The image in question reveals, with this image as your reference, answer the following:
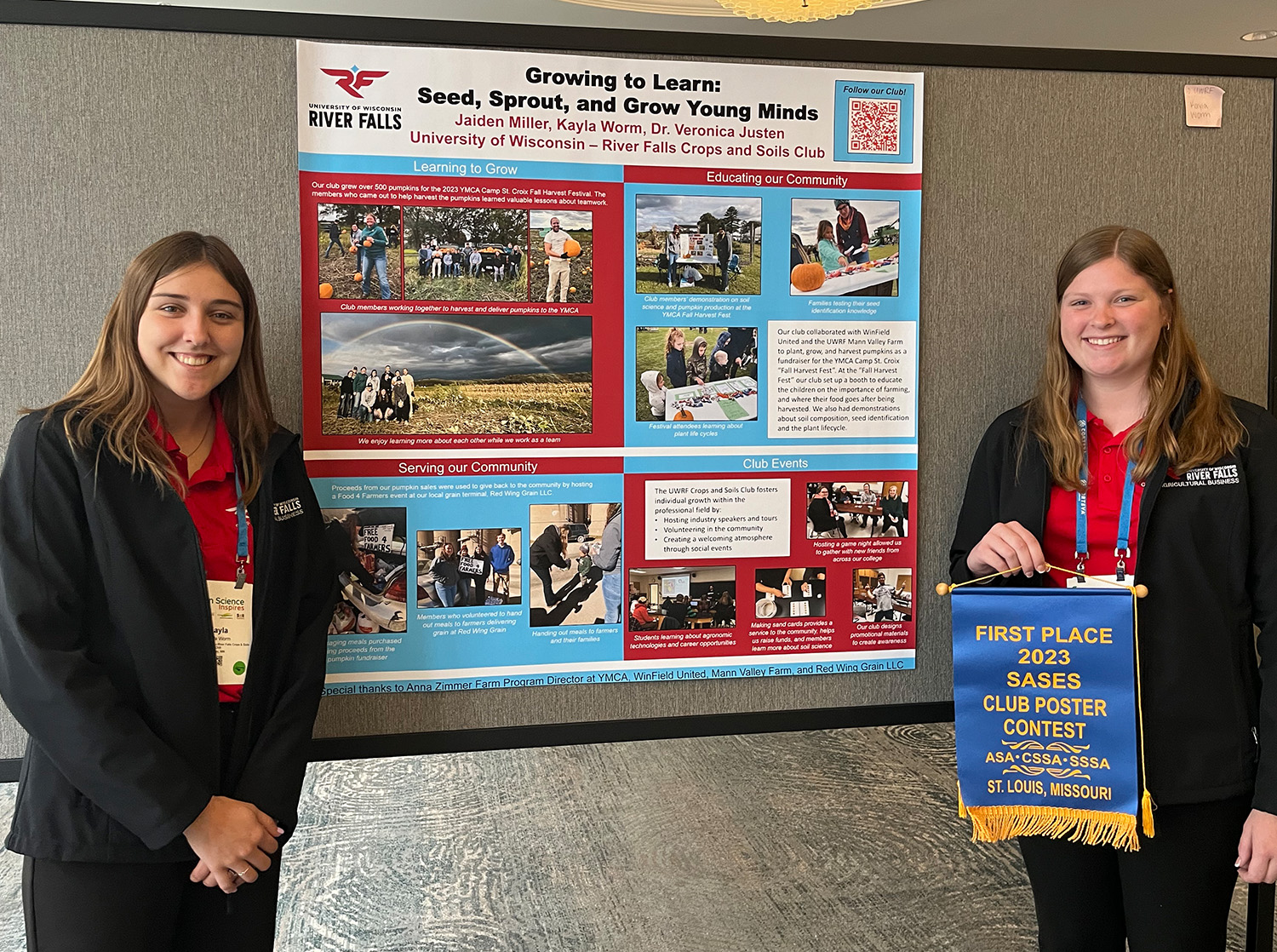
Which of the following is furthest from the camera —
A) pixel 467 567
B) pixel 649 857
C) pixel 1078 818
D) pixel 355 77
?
pixel 649 857

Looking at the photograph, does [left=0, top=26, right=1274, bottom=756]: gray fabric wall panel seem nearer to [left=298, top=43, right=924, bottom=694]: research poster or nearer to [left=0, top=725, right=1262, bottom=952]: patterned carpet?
[left=298, top=43, right=924, bottom=694]: research poster

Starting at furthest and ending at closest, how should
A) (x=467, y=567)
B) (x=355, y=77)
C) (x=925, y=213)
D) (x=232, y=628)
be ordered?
(x=925, y=213)
(x=467, y=567)
(x=355, y=77)
(x=232, y=628)

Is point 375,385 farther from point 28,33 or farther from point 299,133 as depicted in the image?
point 28,33

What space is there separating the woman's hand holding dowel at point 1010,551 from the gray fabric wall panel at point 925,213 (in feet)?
0.98

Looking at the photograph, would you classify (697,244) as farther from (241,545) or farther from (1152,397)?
(241,545)

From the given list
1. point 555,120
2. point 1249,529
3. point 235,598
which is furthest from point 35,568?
point 1249,529

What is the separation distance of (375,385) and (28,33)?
891 millimetres

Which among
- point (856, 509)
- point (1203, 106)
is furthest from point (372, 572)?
point (1203, 106)

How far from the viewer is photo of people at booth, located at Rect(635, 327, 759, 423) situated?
1.97 meters

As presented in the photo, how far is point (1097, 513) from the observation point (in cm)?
175

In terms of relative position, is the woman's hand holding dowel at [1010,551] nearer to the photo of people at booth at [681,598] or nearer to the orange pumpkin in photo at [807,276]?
the photo of people at booth at [681,598]

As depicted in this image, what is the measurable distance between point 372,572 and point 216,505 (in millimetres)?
372

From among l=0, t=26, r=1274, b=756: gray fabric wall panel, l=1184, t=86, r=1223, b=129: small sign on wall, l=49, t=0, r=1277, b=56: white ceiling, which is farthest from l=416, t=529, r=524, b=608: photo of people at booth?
l=49, t=0, r=1277, b=56: white ceiling

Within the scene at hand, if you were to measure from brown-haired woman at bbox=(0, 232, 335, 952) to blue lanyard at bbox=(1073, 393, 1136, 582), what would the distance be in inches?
56.1
